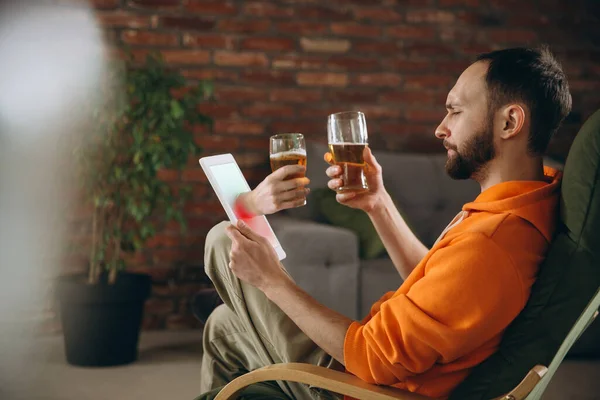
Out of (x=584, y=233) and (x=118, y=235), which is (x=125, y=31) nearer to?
(x=118, y=235)

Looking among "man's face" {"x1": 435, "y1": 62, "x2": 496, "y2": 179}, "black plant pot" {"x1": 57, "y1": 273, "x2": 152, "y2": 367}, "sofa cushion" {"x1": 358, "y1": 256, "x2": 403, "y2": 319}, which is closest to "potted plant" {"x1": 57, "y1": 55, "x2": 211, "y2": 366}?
"black plant pot" {"x1": 57, "y1": 273, "x2": 152, "y2": 367}

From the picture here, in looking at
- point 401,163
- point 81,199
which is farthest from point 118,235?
point 401,163

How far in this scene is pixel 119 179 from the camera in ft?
9.98

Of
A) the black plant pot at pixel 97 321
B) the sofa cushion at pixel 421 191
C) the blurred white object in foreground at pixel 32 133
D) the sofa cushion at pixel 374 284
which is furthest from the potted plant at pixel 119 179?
the sofa cushion at pixel 374 284

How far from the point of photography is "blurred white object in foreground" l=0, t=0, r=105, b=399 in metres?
3.38

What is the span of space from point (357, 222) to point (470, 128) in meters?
1.80

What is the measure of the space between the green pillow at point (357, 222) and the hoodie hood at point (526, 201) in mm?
1802

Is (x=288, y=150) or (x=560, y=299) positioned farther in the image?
(x=288, y=150)

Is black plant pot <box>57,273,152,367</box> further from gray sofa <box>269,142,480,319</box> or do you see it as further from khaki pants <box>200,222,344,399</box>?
khaki pants <box>200,222,344,399</box>

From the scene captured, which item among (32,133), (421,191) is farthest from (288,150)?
(32,133)

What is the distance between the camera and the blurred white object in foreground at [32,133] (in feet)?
11.1

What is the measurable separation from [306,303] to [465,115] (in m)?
0.49

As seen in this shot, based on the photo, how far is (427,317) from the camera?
1.25 metres

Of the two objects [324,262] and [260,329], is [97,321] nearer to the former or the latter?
[324,262]
